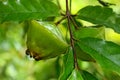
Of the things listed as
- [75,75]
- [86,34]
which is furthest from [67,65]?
[86,34]

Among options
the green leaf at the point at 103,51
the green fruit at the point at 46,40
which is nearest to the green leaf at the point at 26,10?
the green fruit at the point at 46,40

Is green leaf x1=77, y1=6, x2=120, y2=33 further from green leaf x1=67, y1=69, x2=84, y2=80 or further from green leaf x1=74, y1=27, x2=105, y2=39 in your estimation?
green leaf x1=67, y1=69, x2=84, y2=80

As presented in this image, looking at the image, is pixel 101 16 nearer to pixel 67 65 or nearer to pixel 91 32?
pixel 91 32

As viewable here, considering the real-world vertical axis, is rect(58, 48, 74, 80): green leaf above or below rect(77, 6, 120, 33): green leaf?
below

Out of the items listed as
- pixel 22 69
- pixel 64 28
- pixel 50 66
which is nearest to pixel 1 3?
pixel 64 28

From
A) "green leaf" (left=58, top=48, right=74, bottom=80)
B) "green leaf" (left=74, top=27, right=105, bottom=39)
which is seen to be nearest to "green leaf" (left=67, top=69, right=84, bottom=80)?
"green leaf" (left=58, top=48, right=74, bottom=80)

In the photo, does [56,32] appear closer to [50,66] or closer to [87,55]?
[87,55]

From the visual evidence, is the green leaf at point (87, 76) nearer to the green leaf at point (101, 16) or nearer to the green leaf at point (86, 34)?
the green leaf at point (86, 34)
